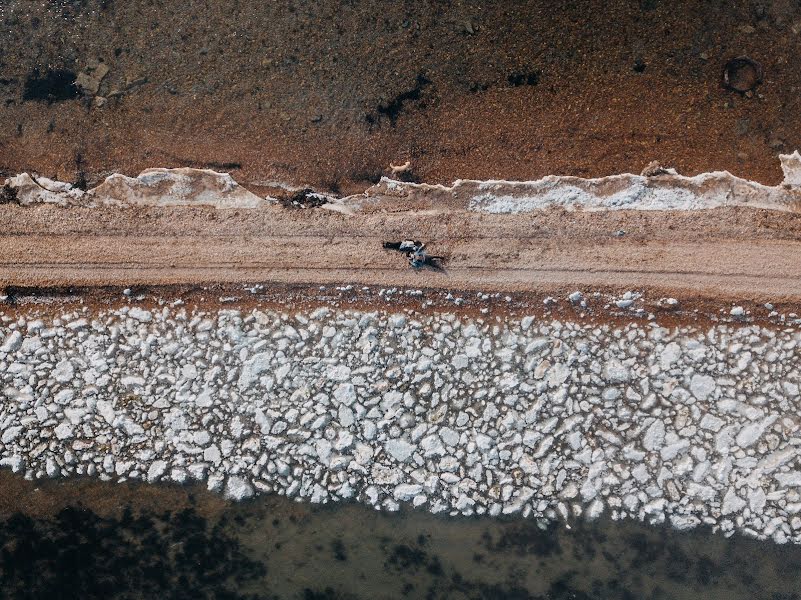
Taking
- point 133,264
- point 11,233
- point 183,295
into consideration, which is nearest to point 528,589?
point 183,295

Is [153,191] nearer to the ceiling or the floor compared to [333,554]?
nearer to the ceiling

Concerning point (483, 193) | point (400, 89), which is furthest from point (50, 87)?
point (483, 193)

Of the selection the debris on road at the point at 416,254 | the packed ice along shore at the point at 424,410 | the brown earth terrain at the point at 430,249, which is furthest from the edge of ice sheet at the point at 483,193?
the packed ice along shore at the point at 424,410

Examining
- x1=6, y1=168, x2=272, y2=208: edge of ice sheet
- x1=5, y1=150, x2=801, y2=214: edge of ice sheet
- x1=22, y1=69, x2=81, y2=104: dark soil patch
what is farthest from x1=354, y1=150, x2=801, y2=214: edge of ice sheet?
x1=22, y1=69, x2=81, y2=104: dark soil patch

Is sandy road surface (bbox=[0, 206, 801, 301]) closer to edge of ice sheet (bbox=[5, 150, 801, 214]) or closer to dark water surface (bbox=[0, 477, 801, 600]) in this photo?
edge of ice sheet (bbox=[5, 150, 801, 214])

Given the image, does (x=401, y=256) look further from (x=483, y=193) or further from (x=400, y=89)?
(x=400, y=89)

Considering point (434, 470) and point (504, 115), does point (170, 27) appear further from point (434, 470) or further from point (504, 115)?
point (434, 470)
